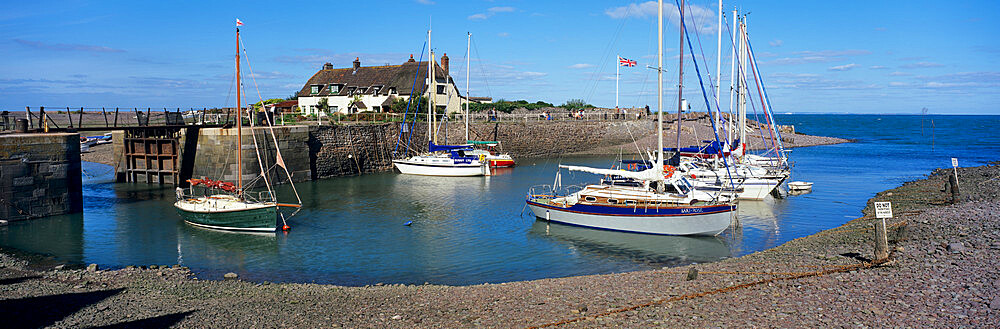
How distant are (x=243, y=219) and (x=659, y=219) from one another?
1438 cm

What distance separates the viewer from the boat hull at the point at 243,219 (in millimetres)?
23484

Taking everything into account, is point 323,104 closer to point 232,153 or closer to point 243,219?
point 232,153

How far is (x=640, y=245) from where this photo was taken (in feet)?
71.3

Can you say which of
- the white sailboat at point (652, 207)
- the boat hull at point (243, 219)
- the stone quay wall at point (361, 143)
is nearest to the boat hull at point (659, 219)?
the white sailboat at point (652, 207)

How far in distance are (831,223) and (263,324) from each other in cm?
2116

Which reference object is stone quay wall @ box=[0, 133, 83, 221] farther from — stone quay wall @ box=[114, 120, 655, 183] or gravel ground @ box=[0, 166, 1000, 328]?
stone quay wall @ box=[114, 120, 655, 183]

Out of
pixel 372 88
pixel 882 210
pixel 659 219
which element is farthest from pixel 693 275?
pixel 372 88

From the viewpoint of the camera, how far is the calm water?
750 inches

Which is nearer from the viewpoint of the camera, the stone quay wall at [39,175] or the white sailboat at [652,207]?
the white sailboat at [652,207]

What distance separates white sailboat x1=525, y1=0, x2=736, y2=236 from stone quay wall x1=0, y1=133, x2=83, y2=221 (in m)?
18.4

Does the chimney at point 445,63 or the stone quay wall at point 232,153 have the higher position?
the chimney at point 445,63

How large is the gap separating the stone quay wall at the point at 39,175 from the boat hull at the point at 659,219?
19577 mm

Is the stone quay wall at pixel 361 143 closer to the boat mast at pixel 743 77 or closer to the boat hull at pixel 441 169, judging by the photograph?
the boat hull at pixel 441 169

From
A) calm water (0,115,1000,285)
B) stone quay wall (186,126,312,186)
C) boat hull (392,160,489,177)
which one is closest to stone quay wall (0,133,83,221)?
calm water (0,115,1000,285)
